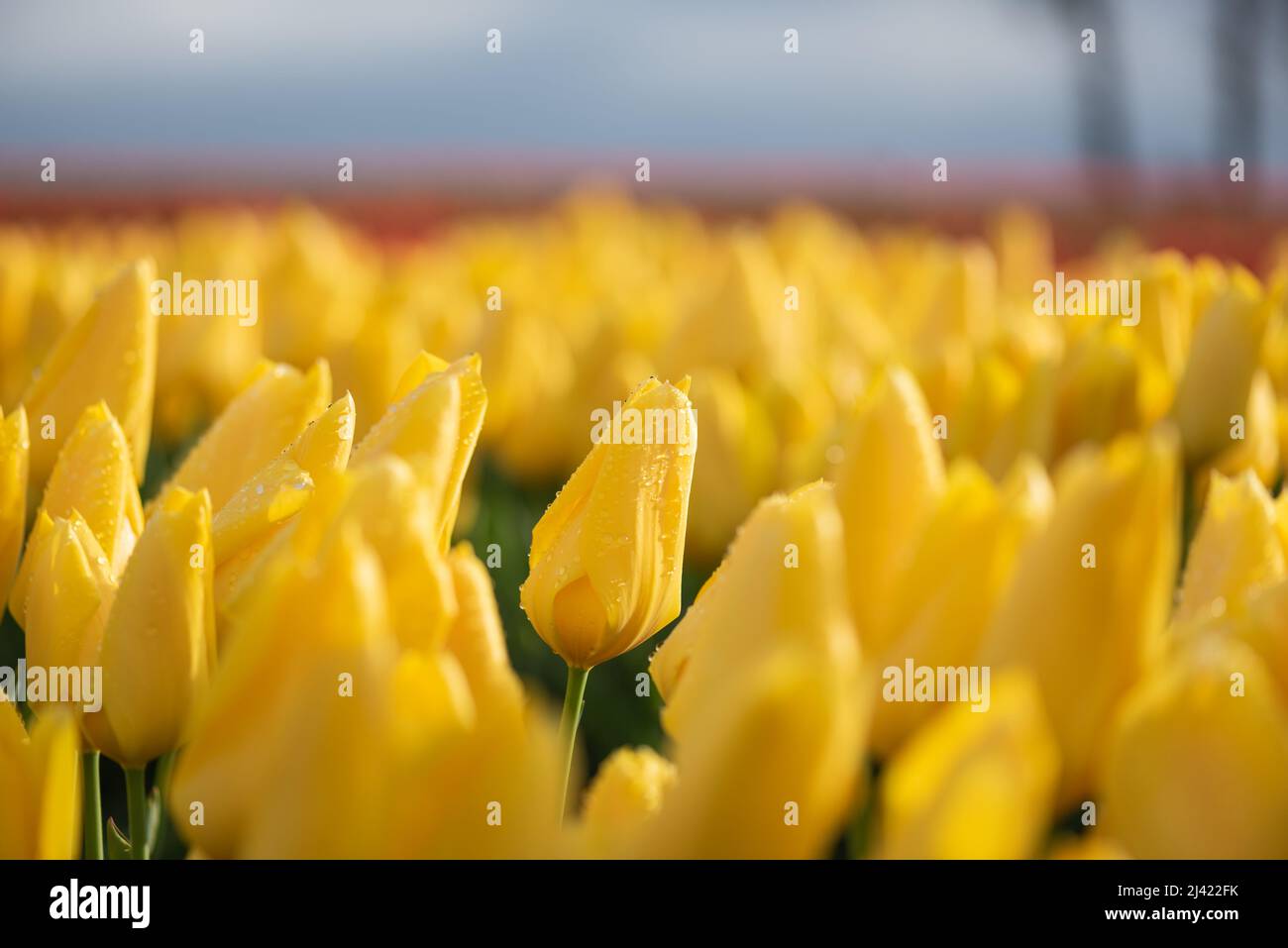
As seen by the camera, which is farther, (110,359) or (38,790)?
(110,359)

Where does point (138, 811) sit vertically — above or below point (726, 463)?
below

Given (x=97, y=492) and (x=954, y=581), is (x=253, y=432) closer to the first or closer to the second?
(x=97, y=492)

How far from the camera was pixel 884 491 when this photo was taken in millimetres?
677

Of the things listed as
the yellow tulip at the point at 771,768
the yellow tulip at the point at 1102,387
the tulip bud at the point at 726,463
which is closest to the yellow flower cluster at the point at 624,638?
the yellow tulip at the point at 771,768

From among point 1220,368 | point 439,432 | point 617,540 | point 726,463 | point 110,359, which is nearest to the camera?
point 439,432

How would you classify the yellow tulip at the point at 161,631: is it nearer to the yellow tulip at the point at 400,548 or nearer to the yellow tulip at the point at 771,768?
the yellow tulip at the point at 400,548

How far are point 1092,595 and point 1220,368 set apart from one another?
763mm

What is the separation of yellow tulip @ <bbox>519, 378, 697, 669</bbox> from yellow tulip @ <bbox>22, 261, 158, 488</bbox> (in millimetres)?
333

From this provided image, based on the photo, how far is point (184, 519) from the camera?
624 millimetres

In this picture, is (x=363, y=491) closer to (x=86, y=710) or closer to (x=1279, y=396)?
(x=86, y=710)

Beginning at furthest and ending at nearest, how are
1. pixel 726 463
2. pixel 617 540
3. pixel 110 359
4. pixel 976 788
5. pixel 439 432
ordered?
1. pixel 726 463
2. pixel 110 359
3. pixel 617 540
4. pixel 439 432
5. pixel 976 788

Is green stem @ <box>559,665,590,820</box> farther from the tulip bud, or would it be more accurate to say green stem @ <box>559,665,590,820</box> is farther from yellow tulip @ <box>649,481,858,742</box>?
the tulip bud

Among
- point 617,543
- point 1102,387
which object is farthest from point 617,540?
point 1102,387

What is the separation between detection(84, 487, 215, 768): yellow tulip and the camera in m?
0.62
